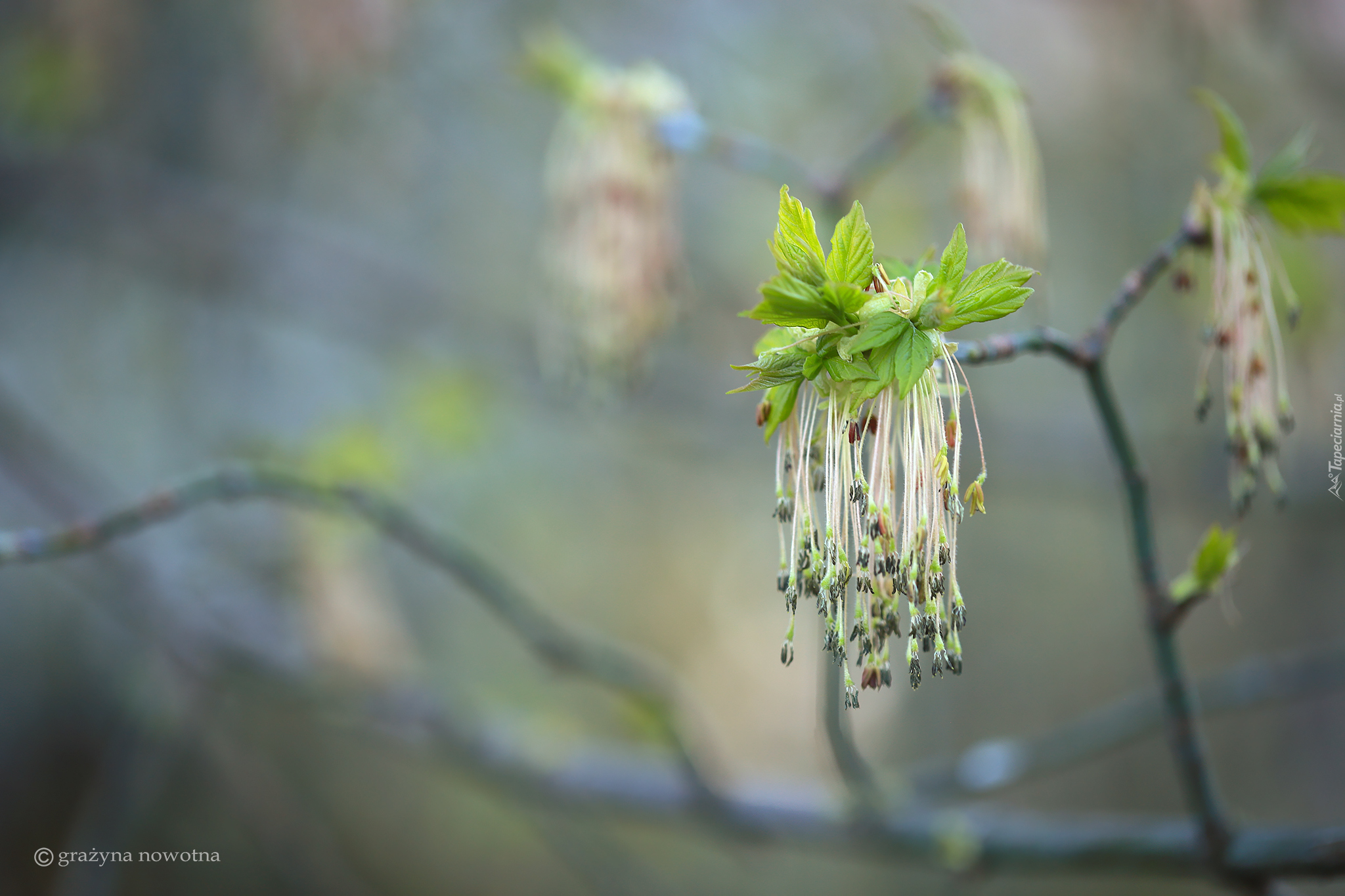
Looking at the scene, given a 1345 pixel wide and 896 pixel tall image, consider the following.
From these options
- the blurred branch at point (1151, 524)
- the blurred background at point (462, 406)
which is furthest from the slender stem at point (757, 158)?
the blurred branch at point (1151, 524)

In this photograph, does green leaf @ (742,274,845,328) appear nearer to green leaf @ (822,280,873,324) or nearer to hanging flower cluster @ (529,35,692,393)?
green leaf @ (822,280,873,324)

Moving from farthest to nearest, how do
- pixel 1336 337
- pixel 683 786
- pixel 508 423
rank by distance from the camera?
pixel 508 423, pixel 1336 337, pixel 683 786

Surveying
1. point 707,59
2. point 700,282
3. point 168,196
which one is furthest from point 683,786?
point 707,59

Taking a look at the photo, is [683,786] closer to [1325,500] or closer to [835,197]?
[835,197]

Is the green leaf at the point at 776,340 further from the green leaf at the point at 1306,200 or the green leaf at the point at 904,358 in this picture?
the green leaf at the point at 1306,200

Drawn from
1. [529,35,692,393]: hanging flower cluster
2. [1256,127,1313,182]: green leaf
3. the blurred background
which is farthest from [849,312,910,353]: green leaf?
[529,35,692,393]: hanging flower cluster

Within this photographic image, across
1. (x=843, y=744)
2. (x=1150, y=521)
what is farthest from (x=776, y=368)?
(x=843, y=744)
